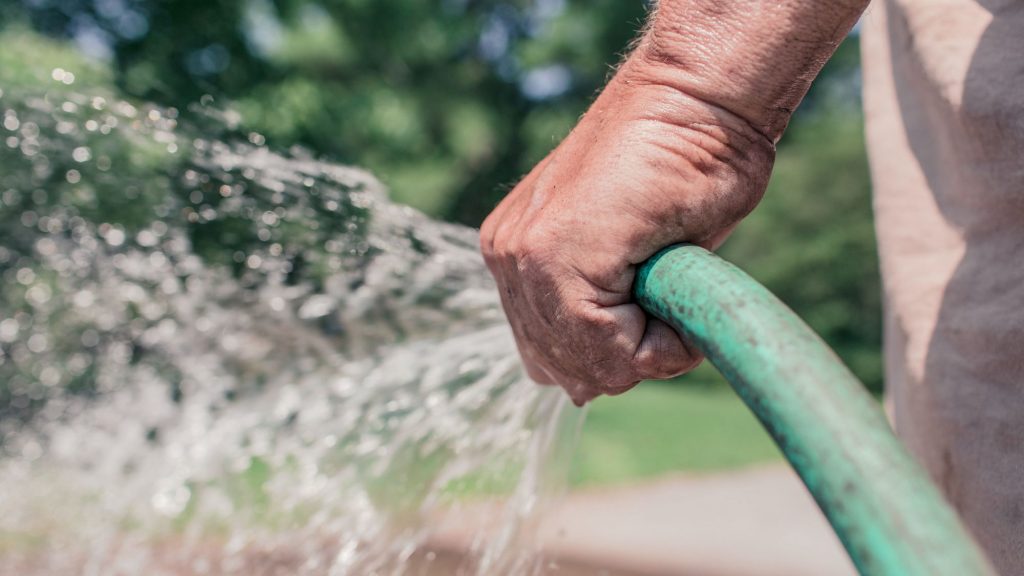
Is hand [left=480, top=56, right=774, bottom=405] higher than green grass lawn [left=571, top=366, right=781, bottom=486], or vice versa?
hand [left=480, top=56, right=774, bottom=405]

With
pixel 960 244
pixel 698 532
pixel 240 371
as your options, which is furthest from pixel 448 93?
pixel 960 244

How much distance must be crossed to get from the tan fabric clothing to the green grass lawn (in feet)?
15.2

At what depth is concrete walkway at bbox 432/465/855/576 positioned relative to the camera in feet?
19.0

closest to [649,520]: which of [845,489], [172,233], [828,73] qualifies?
[172,233]

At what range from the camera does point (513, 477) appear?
2051 mm

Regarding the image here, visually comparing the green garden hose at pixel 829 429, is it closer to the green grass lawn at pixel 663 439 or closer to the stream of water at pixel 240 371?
the stream of water at pixel 240 371

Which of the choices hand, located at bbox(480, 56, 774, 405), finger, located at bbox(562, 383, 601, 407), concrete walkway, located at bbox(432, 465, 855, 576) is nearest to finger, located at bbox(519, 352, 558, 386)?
finger, located at bbox(562, 383, 601, 407)

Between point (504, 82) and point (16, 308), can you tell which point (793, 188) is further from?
point (16, 308)

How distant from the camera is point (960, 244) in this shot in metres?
1.57

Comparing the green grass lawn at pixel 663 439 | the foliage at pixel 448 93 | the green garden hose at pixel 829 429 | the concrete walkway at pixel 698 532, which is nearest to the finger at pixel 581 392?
the green garden hose at pixel 829 429

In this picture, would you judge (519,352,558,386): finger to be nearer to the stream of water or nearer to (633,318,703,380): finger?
(633,318,703,380): finger

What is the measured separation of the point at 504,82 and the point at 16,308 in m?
8.72

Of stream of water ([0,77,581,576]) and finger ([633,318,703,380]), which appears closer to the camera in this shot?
finger ([633,318,703,380])

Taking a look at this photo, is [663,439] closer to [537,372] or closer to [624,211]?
[537,372]
